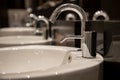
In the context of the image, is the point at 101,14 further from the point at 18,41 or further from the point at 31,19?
the point at 31,19

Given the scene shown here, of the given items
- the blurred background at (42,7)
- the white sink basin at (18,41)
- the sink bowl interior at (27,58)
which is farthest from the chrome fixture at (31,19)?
the sink bowl interior at (27,58)

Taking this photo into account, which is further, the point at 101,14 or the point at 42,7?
the point at 42,7

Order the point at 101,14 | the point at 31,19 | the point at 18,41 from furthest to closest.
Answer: the point at 31,19 → the point at 18,41 → the point at 101,14

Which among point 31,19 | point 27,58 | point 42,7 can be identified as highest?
point 42,7

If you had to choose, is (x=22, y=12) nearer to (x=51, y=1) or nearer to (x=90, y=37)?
(x=51, y=1)

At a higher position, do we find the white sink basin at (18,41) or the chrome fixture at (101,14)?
the chrome fixture at (101,14)

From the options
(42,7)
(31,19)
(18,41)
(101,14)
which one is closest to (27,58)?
(101,14)

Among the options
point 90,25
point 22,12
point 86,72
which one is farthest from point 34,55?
point 22,12

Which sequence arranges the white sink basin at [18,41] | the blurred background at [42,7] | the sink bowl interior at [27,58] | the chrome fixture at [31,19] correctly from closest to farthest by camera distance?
the blurred background at [42,7] < the sink bowl interior at [27,58] < the white sink basin at [18,41] < the chrome fixture at [31,19]

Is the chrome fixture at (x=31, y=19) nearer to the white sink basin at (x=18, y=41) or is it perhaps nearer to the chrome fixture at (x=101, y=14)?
the white sink basin at (x=18, y=41)

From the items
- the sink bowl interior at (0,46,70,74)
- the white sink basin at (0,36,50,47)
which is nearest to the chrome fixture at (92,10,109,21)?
the sink bowl interior at (0,46,70,74)

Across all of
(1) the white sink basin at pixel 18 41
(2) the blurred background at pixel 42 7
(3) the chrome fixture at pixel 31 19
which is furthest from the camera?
(3) the chrome fixture at pixel 31 19

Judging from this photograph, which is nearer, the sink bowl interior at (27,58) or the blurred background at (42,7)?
the blurred background at (42,7)

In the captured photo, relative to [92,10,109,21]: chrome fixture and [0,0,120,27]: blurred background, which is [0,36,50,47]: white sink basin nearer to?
[0,0,120,27]: blurred background
